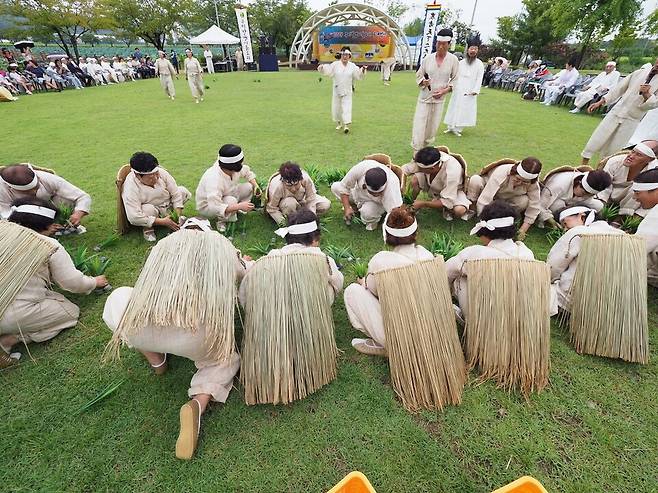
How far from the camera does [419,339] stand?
6.72ft

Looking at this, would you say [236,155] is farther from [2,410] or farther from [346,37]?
[346,37]

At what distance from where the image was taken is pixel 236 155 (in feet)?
11.5

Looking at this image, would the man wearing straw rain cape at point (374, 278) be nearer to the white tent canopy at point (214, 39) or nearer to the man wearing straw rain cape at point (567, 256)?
the man wearing straw rain cape at point (567, 256)

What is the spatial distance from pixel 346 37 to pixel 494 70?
14.3 m

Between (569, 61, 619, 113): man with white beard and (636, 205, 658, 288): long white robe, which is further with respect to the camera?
(569, 61, 619, 113): man with white beard

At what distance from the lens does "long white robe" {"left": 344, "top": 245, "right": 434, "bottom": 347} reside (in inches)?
86.7

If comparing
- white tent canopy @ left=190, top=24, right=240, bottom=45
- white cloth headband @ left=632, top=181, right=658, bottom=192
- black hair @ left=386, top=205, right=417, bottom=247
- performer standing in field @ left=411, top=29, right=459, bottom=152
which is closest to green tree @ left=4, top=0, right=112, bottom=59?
white tent canopy @ left=190, top=24, right=240, bottom=45

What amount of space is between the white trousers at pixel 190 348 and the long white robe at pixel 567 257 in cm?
238

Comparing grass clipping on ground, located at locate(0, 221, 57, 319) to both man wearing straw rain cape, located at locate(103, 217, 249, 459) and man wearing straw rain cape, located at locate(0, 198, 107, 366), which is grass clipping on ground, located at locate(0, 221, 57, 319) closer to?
man wearing straw rain cape, located at locate(0, 198, 107, 366)

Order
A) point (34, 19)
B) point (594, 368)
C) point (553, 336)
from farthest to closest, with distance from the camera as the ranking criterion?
point (34, 19) → point (553, 336) → point (594, 368)

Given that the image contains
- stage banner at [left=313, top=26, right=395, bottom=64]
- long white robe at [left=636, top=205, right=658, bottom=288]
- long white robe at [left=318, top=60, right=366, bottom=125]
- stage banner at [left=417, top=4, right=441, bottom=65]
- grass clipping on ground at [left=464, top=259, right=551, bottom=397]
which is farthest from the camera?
stage banner at [left=313, top=26, right=395, bottom=64]

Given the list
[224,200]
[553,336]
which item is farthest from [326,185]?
[553,336]

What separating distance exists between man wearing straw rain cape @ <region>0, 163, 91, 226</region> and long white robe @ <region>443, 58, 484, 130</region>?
672cm

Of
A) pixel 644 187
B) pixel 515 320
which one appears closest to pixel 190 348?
pixel 515 320
